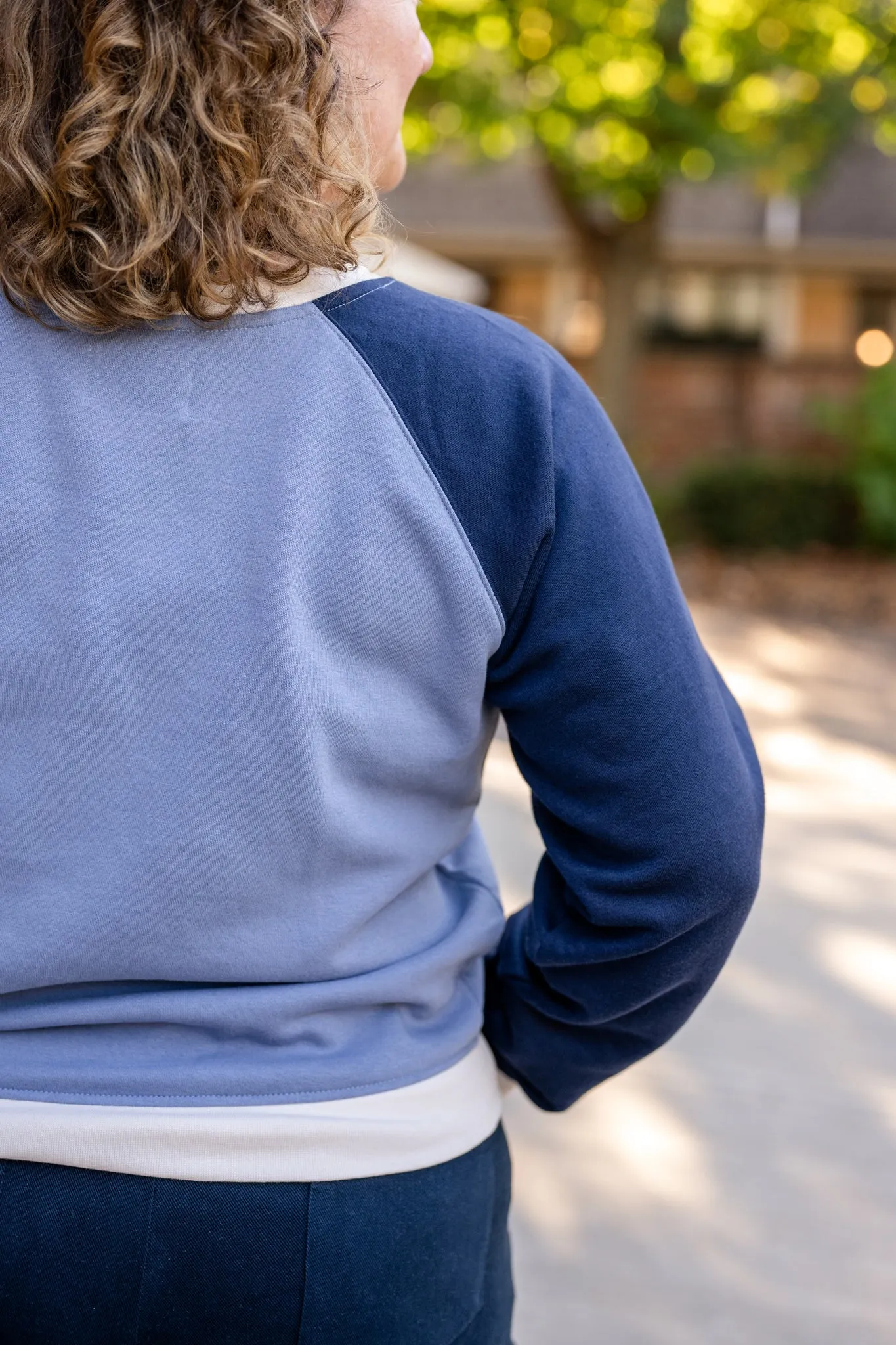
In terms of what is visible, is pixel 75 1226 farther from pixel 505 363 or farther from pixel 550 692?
pixel 505 363

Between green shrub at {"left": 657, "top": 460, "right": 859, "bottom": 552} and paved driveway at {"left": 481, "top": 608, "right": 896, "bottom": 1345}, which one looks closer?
paved driveway at {"left": 481, "top": 608, "right": 896, "bottom": 1345}

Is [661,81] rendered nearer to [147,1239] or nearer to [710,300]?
[710,300]

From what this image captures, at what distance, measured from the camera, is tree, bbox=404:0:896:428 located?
465 inches

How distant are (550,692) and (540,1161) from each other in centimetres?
221

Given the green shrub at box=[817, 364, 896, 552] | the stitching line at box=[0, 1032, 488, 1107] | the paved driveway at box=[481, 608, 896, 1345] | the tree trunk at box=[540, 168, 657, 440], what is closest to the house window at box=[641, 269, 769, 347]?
the tree trunk at box=[540, 168, 657, 440]

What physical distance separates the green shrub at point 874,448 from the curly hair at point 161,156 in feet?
37.6

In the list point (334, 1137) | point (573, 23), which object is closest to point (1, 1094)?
point (334, 1137)

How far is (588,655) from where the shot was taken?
1006mm

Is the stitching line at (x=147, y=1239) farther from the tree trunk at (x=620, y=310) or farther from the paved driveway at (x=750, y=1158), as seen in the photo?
the tree trunk at (x=620, y=310)

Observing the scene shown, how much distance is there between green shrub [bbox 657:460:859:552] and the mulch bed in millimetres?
215

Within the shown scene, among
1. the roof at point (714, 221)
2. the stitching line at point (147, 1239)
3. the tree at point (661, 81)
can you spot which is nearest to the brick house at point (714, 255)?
the roof at point (714, 221)

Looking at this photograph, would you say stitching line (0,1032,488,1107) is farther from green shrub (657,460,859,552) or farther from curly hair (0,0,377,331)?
green shrub (657,460,859,552)

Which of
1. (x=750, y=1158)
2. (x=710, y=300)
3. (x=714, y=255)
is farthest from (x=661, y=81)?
(x=750, y=1158)

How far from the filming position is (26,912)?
1.00m
